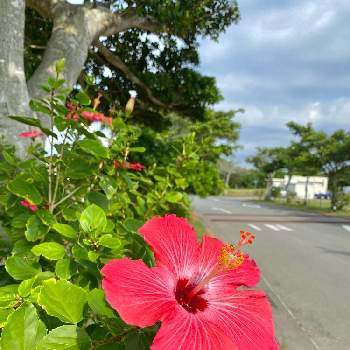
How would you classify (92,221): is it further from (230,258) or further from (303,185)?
(303,185)

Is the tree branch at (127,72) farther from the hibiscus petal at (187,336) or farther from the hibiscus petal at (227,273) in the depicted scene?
the hibiscus petal at (187,336)

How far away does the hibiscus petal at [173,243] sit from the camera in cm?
76

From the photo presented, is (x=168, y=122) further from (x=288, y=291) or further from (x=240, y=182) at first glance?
(x=240, y=182)

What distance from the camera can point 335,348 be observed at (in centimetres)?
300

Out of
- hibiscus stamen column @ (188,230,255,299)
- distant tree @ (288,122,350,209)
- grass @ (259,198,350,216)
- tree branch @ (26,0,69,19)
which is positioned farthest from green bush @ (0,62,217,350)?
distant tree @ (288,122,350,209)

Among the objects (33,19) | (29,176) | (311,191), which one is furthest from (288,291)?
(311,191)

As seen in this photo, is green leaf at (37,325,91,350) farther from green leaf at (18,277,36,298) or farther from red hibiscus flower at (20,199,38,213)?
red hibiscus flower at (20,199,38,213)

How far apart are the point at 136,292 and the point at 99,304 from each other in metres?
0.09

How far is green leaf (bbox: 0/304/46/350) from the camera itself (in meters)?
0.57

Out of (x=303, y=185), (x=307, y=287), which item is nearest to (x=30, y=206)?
(x=307, y=287)

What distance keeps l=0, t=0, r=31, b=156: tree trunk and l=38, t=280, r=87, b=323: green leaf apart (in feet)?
7.02

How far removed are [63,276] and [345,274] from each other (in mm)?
5754

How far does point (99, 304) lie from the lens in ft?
2.16

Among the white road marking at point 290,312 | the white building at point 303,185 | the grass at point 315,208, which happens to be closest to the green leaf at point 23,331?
the white road marking at point 290,312
